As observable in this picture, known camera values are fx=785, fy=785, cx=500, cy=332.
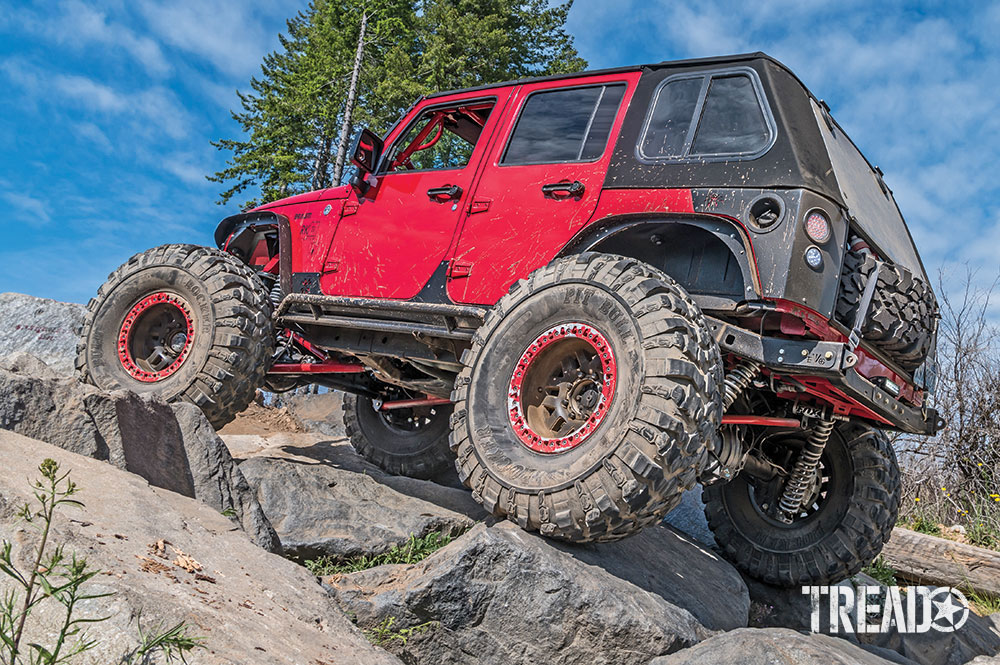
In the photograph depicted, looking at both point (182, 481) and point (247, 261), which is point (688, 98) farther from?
point (247, 261)

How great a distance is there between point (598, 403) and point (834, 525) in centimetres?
255

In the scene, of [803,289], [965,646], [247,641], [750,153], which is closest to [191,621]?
[247,641]

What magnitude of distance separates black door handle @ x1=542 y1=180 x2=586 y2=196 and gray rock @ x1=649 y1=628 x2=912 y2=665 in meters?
2.56

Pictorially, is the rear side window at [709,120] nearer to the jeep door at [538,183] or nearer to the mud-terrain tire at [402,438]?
the jeep door at [538,183]

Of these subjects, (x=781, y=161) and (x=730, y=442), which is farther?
(x=730, y=442)

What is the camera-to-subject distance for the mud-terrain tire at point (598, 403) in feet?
11.5

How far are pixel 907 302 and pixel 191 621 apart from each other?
3.87 meters

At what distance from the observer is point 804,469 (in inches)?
200

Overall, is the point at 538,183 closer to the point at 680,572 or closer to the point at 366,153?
the point at 366,153

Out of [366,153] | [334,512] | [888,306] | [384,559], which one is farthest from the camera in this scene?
[366,153]

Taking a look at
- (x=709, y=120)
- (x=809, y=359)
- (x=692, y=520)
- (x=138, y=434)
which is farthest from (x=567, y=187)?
(x=692, y=520)

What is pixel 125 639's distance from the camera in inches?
75.0

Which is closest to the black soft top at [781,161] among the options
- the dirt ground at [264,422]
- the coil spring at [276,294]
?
the coil spring at [276,294]

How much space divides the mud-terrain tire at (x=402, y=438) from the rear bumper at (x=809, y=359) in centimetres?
335
